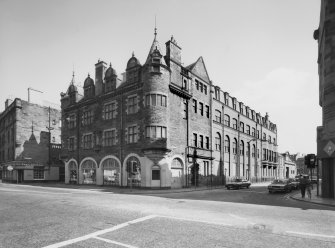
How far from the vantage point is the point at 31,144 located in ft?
151

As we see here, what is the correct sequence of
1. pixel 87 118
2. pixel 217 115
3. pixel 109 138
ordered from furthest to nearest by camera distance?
1. pixel 217 115
2. pixel 87 118
3. pixel 109 138

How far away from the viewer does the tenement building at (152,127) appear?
28.2m

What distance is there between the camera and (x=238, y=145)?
44562 millimetres

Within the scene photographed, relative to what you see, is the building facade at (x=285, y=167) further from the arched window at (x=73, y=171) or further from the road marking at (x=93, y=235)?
the road marking at (x=93, y=235)

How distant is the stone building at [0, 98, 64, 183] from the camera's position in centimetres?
4380

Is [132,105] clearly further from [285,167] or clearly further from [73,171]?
[285,167]

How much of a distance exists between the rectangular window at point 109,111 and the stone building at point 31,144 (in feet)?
64.1

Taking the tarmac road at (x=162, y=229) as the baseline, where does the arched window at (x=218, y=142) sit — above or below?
above

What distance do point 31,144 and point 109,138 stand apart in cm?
2110

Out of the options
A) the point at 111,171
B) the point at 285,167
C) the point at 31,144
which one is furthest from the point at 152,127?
the point at 285,167

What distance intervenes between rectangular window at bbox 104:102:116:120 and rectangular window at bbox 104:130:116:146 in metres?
1.87

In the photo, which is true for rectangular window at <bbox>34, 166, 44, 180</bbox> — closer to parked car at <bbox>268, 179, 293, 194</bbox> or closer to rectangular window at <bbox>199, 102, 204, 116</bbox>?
rectangular window at <bbox>199, 102, 204, 116</bbox>

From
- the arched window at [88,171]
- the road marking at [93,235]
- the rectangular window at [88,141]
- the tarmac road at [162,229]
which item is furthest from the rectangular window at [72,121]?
the road marking at [93,235]

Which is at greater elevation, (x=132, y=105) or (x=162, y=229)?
(x=132, y=105)
